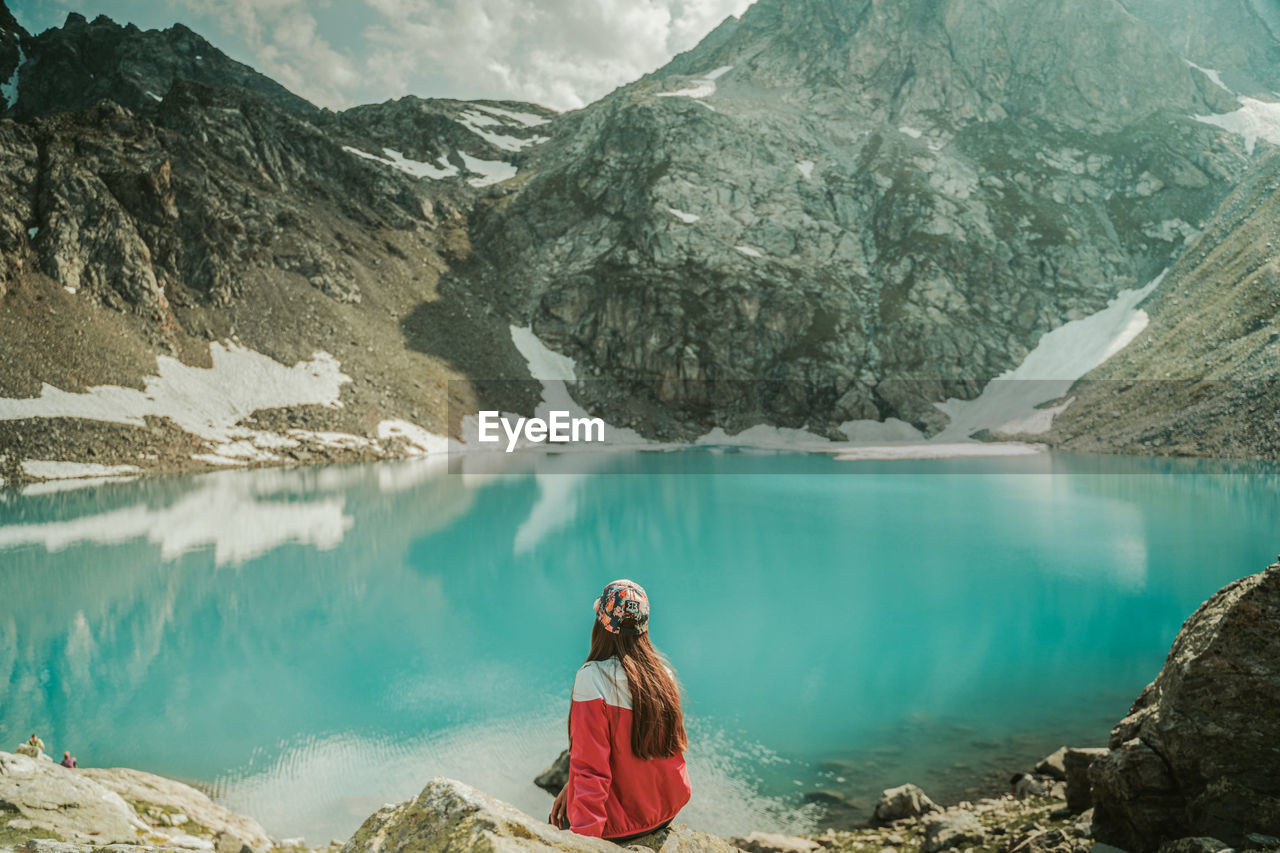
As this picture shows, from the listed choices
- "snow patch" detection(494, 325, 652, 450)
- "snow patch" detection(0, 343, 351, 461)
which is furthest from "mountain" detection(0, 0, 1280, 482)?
"snow patch" detection(494, 325, 652, 450)

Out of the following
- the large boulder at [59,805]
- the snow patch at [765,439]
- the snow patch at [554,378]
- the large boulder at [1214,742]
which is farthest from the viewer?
the snow patch at [554,378]

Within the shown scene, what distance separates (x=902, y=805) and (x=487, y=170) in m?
107

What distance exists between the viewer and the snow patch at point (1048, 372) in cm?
7281

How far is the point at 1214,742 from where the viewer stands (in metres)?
5.30

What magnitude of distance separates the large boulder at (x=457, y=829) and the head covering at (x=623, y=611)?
3.01 ft

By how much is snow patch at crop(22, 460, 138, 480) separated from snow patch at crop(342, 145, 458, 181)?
204ft

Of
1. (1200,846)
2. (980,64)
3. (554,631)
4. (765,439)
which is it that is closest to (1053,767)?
(1200,846)

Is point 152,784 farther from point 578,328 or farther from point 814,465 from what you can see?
point 578,328

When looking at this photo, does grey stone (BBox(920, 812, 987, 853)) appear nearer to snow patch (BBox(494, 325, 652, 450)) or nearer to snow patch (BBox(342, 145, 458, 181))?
snow patch (BBox(494, 325, 652, 450))

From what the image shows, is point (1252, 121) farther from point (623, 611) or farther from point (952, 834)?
point (623, 611)

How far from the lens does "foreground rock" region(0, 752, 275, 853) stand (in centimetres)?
533

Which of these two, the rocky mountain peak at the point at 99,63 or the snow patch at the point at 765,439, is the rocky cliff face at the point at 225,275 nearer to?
the rocky mountain peak at the point at 99,63

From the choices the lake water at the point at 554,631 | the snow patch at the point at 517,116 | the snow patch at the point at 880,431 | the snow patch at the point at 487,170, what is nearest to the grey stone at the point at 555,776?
the lake water at the point at 554,631

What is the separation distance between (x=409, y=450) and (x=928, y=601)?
4971 centimetres
